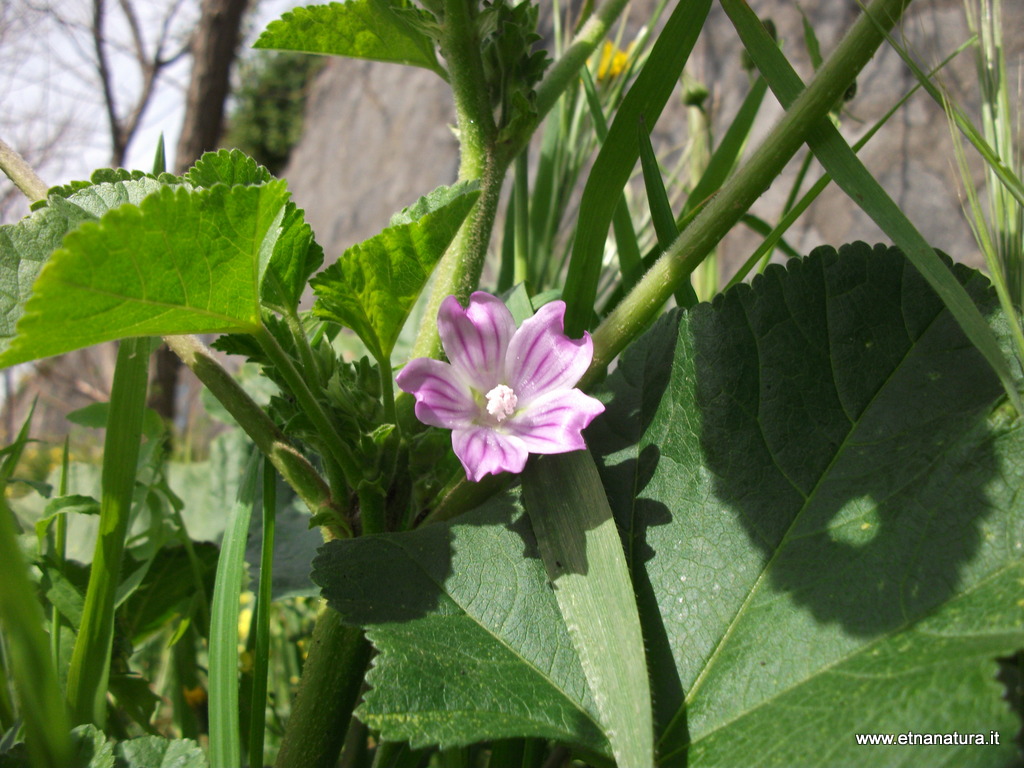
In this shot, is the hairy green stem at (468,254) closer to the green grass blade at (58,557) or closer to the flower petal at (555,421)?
the flower petal at (555,421)

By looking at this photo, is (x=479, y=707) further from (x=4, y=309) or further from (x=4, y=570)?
(x=4, y=309)

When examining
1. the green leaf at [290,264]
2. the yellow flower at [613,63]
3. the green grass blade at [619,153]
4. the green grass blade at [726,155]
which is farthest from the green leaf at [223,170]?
the yellow flower at [613,63]

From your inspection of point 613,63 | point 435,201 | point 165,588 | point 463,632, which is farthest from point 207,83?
point 463,632

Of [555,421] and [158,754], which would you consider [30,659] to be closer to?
[158,754]

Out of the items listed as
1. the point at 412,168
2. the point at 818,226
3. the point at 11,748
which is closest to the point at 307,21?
the point at 11,748

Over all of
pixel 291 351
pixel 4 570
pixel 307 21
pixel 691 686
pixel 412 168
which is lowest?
pixel 691 686

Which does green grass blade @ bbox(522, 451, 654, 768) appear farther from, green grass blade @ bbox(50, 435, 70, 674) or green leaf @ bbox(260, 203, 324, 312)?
green grass blade @ bbox(50, 435, 70, 674)
